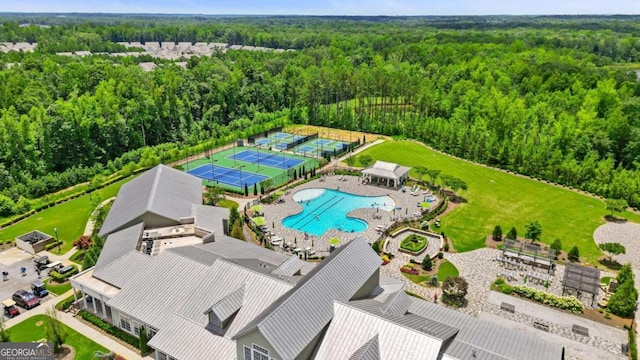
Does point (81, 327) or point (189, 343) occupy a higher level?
point (189, 343)

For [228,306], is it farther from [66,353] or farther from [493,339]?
[493,339]

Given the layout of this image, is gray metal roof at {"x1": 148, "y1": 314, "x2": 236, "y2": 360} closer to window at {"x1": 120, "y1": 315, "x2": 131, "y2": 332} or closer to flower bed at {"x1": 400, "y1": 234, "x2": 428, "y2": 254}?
window at {"x1": 120, "y1": 315, "x2": 131, "y2": 332}

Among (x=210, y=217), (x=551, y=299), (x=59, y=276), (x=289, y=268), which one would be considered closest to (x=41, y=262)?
(x=59, y=276)

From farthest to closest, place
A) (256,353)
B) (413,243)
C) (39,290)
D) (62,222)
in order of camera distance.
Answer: (62,222)
(413,243)
(39,290)
(256,353)

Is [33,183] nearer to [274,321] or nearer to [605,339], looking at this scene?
[274,321]

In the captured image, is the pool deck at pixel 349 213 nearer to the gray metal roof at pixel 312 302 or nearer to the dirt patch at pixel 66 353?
the gray metal roof at pixel 312 302

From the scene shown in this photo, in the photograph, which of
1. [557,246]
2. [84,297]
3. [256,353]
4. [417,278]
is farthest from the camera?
[557,246]
